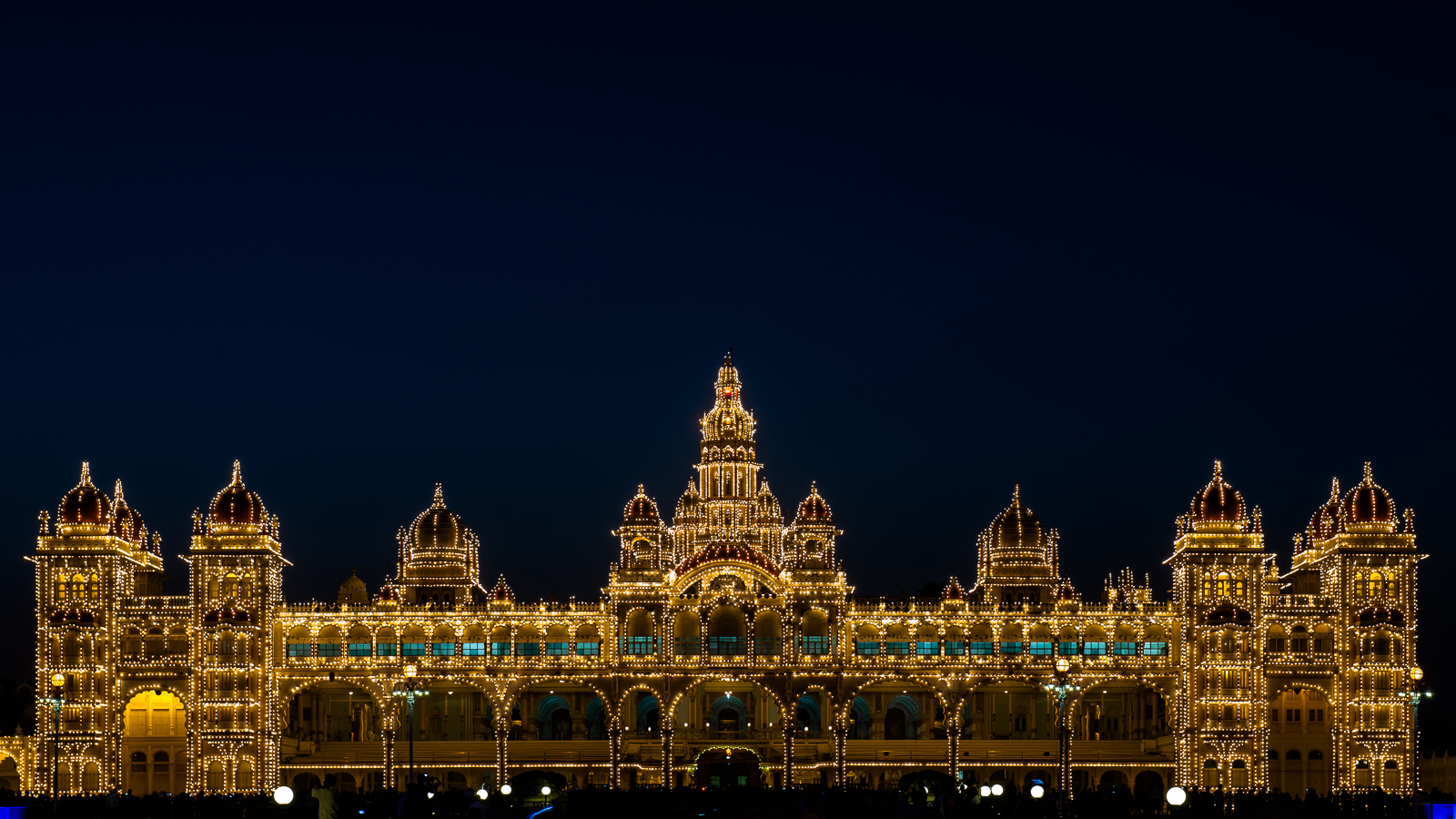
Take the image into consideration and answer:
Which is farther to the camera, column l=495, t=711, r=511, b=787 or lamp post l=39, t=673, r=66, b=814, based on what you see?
column l=495, t=711, r=511, b=787

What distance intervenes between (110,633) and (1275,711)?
48422 millimetres

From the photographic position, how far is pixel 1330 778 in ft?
263

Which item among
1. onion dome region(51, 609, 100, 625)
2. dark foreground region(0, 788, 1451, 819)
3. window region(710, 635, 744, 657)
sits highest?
onion dome region(51, 609, 100, 625)

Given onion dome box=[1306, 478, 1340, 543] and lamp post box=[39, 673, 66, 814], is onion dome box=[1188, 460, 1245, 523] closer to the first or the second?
onion dome box=[1306, 478, 1340, 543]

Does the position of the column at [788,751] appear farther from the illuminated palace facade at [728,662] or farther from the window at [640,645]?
Answer: the window at [640,645]

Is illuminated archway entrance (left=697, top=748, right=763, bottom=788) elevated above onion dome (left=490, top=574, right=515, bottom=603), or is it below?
below

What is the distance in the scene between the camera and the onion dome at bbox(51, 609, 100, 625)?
8069 centimetres

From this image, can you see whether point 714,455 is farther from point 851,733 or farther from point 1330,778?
point 1330,778

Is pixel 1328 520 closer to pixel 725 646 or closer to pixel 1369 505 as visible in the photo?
pixel 1369 505

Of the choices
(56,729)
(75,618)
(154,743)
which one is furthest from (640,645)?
(56,729)

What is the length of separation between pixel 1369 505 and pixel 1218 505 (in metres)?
6.10

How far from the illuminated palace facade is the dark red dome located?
0.09 m

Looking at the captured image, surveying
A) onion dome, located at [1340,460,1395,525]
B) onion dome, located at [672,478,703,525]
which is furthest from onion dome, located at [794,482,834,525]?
onion dome, located at [1340,460,1395,525]

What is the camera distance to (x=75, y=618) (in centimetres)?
8069
